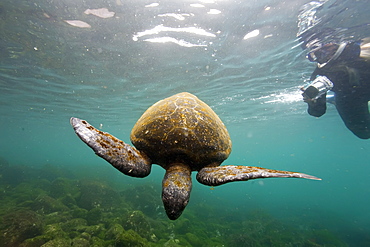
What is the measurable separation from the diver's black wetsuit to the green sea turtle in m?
6.01

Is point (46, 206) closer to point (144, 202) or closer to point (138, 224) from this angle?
point (138, 224)

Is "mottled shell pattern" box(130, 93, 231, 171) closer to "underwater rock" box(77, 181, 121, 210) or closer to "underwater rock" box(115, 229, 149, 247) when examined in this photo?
"underwater rock" box(115, 229, 149, 247)

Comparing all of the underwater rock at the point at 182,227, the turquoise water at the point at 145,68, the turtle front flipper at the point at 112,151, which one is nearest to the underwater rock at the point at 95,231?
the turquoise water at the point at 145,68

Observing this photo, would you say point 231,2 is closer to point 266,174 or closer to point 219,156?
point 219,156

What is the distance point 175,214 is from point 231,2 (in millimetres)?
8313

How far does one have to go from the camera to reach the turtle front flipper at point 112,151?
245cm

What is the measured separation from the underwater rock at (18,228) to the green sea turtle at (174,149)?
636 cm

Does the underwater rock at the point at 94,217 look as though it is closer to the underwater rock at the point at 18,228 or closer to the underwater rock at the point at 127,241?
the underwater rock at the point at 18,228

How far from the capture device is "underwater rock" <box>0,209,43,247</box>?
5816mm

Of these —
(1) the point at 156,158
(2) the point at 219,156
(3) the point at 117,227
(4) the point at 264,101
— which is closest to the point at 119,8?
(1) the point at 156,158

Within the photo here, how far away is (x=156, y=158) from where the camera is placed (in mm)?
3361

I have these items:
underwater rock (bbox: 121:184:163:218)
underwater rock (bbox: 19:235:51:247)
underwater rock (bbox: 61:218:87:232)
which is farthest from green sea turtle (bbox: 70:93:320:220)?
underwater rock (bbox: 121:184:163:218)

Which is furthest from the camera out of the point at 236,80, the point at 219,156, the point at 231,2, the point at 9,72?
the point at 236,80

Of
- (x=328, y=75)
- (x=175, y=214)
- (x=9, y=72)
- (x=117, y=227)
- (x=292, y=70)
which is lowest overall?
(x=117, y=227)
